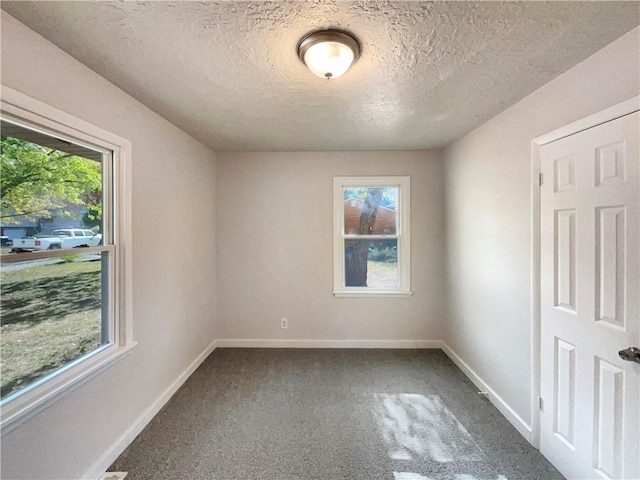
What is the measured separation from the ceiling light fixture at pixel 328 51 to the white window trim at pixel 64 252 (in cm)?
131

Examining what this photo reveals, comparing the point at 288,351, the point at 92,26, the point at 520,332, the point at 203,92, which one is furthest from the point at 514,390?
the point at 92,26

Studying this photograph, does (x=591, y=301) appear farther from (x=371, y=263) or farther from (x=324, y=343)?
(x=324, y=343)

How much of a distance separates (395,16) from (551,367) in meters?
2.22

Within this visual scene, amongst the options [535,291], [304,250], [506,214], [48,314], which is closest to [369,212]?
[304,250]

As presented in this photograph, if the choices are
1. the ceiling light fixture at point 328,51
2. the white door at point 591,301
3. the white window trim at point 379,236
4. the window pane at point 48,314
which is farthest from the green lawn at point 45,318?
the white door at point 591,301

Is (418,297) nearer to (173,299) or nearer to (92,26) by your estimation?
(173,299)

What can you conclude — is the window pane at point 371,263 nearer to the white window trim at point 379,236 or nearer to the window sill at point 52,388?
the white window trim at point 379,236

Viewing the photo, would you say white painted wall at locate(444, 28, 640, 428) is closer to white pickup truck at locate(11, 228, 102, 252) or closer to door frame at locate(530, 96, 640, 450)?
door frame at locate(530, 96, 640, 450)

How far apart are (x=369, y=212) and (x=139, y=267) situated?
254 centimetres

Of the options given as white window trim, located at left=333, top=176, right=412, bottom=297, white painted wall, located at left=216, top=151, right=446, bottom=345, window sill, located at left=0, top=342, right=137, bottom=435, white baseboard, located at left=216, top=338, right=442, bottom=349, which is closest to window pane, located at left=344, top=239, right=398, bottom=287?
white window trim, located at left=333, top=176, right=412, bottom=297

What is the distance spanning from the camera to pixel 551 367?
1790 millimetres

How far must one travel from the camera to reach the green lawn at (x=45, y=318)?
1.29 meters

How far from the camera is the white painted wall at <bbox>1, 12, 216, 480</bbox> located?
1327 millimetres

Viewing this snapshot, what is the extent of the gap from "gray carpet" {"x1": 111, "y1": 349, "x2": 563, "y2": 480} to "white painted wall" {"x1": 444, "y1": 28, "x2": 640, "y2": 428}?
379 millimetres
